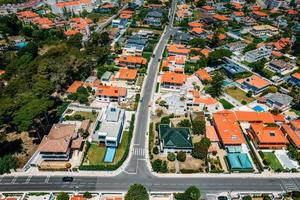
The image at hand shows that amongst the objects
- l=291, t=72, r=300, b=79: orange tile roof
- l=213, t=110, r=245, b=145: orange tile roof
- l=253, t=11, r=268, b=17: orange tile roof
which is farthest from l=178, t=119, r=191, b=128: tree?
l=253, t=11, r=268, b=17: orange tile roof

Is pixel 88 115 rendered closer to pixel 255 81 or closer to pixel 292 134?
pixel 292 134

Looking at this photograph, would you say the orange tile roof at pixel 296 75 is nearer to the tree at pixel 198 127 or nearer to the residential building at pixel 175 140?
the tree at pixel 198 127

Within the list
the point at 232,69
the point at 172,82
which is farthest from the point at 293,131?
the point at 172,82

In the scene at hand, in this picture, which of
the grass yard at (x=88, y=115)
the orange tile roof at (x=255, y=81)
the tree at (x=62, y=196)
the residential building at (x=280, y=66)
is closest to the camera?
the tree at (x=62, y=196)

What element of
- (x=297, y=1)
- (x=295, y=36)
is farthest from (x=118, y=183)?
(x=297, y=1)

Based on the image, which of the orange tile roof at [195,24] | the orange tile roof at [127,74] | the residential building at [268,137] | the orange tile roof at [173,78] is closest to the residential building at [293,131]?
the residential building at [268,137]
